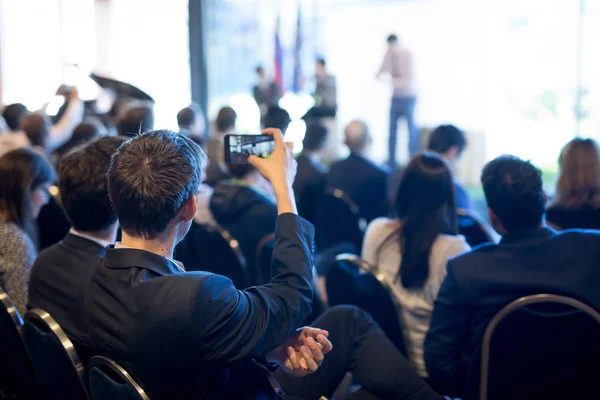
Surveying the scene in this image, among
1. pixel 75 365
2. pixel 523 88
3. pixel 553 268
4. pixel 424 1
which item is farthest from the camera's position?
pixel 424 1

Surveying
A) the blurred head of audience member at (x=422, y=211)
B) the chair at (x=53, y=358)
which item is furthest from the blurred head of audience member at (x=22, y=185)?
the blurred head of audience member at (x=422, y=211)

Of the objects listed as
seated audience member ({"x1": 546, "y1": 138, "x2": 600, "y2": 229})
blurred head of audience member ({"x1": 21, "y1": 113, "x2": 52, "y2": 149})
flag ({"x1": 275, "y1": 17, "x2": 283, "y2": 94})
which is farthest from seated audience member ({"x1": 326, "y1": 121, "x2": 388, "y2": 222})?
flag ({"x1": 275, "y1": 17, "x2": 283, "y2": 94})

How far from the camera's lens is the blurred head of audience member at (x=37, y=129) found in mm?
4008

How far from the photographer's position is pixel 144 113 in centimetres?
305

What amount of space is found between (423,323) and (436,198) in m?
0.43

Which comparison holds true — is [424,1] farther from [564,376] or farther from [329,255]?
[564,376]

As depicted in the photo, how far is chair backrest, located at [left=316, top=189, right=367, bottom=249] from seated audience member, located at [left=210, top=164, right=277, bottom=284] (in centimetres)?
65

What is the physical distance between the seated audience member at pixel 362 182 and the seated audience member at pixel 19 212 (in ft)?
7.12

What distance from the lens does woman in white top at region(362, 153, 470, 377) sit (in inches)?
79.5

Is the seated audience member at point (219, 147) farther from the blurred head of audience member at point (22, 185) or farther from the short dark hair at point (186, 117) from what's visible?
the blurred head of audience member at point (22, 185)

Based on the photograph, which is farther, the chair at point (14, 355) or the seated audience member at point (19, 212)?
the seated audience member at point (19, 212)

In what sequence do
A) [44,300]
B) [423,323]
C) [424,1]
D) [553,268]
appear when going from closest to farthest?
[553,268], [44,300], [423,323], [424,1]

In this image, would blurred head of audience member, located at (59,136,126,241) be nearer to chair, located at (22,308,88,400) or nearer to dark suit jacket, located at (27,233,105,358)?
dark suit jacket, located at (27,233,105,358)

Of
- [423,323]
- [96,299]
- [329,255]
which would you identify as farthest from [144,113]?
[96,299]
